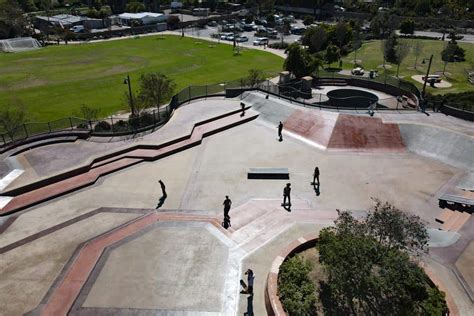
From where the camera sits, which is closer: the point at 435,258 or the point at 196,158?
the point at 435,258

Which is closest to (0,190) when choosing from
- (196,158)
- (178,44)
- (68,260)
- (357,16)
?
(68,260)

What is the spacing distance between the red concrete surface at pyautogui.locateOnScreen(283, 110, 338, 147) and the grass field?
2029 centimetres

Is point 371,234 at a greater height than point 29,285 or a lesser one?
greater

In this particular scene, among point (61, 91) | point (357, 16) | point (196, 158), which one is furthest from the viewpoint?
point (357, 16)

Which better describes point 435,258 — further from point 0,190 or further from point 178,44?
point 178,44

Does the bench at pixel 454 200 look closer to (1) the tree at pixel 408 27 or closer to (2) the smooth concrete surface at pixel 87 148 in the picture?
(2) the smooth concrete surface at pixel 87 148

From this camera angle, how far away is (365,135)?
28719 millimetres

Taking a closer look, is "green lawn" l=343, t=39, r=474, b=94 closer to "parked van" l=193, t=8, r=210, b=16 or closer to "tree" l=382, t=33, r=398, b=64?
"tree" l=382, t=33, r=398, b=64

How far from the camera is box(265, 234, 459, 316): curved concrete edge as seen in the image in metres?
13.5

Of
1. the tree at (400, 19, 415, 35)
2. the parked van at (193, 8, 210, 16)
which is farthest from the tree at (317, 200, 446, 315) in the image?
the parked van at (193, 8, 210, 16)

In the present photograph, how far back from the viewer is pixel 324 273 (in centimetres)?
1527

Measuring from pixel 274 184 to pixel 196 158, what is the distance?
666 cm

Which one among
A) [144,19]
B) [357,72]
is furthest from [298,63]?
[144,19]

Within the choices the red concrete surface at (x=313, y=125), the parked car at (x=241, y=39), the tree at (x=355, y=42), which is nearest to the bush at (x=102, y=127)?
the red concrete surface at (x=313, y=125)
